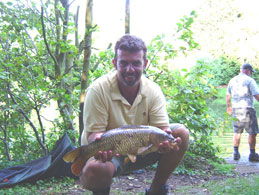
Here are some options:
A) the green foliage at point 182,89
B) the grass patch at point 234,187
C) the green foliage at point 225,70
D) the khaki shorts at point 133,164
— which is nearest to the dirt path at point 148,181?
the grass patch at point 234,187

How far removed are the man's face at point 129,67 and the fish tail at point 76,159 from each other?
72 centimetres

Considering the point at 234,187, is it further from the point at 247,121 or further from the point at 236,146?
the point at 247,121

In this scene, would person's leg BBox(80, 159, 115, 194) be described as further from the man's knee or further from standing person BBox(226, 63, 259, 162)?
standing person BBox(226, 63, 259, 162)

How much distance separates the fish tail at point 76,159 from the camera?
229 centimetres

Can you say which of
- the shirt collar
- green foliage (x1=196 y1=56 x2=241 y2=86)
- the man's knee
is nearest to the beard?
the shirt collar

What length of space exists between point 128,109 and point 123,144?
47 cm

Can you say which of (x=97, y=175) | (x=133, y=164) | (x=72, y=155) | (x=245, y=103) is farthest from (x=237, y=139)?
(x=72, y=155)

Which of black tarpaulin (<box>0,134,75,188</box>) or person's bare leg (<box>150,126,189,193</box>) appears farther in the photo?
black tarpaulin (<box>0,134,75,188</box>)

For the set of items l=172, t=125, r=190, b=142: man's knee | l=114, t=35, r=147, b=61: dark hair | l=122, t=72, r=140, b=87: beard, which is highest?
l=114, t=35, r=147, b=61: dark hair

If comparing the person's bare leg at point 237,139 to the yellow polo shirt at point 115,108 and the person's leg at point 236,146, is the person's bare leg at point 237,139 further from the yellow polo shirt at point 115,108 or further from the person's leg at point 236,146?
the yellow polo shirt at point 115,108

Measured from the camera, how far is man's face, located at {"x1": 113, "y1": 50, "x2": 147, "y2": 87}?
2.60 meters

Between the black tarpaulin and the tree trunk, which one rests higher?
the tree trunk

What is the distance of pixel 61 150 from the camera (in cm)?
379

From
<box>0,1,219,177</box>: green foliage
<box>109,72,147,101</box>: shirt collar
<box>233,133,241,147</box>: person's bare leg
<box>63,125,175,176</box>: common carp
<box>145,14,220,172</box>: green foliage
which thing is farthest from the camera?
<box>233,133,241,147</box>: person's bare leg
